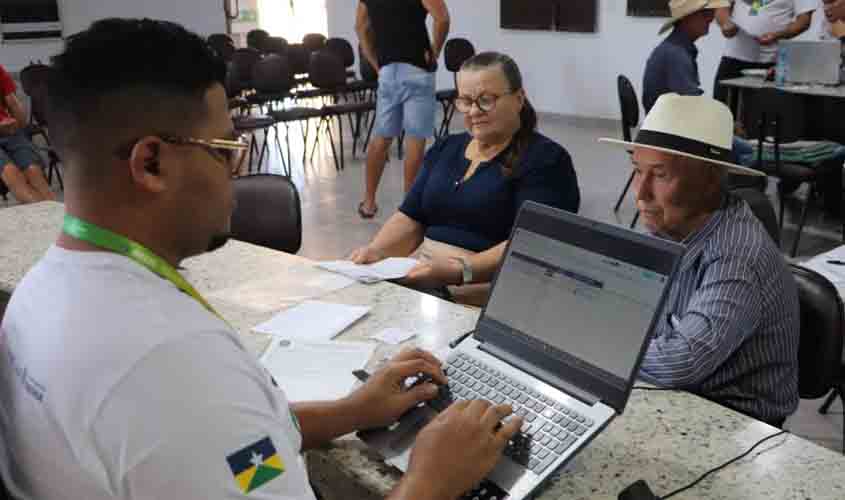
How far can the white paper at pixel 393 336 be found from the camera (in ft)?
5.30

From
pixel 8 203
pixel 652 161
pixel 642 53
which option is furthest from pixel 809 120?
pixel 8 203

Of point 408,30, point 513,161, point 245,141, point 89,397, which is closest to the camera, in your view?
point 89,397

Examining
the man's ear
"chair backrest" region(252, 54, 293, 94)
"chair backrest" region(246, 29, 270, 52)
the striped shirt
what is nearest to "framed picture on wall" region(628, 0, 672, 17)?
"chair backrest" region(252, 54, 293, 94)

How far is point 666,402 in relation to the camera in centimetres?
136

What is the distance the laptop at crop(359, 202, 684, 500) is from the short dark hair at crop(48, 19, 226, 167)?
0.60 metres

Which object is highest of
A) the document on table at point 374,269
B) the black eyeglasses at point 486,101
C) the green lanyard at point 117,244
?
the black eyeglasses at point 486,101

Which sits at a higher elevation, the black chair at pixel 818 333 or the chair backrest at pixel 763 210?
the chair backrest at pixel 763 210

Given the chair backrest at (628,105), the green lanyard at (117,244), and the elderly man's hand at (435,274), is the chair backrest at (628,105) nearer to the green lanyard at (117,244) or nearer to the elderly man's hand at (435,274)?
the elderly man's hand at (435,274)

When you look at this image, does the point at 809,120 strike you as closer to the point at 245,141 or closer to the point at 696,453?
the point at 696,453

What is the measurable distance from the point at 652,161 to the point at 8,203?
5.32 meters

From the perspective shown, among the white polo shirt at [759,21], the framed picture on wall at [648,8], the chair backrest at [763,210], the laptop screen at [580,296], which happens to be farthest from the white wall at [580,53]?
the laptop screen at [580,296]

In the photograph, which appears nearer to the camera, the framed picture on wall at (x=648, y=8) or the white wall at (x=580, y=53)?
the framed picture on wall at (x=648, y=8)

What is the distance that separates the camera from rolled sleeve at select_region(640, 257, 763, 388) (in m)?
1.41

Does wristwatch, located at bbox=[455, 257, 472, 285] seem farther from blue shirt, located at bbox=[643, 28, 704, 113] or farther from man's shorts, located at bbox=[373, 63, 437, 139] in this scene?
man's shorts, located at bbox=[373, 63, 437, 139]
